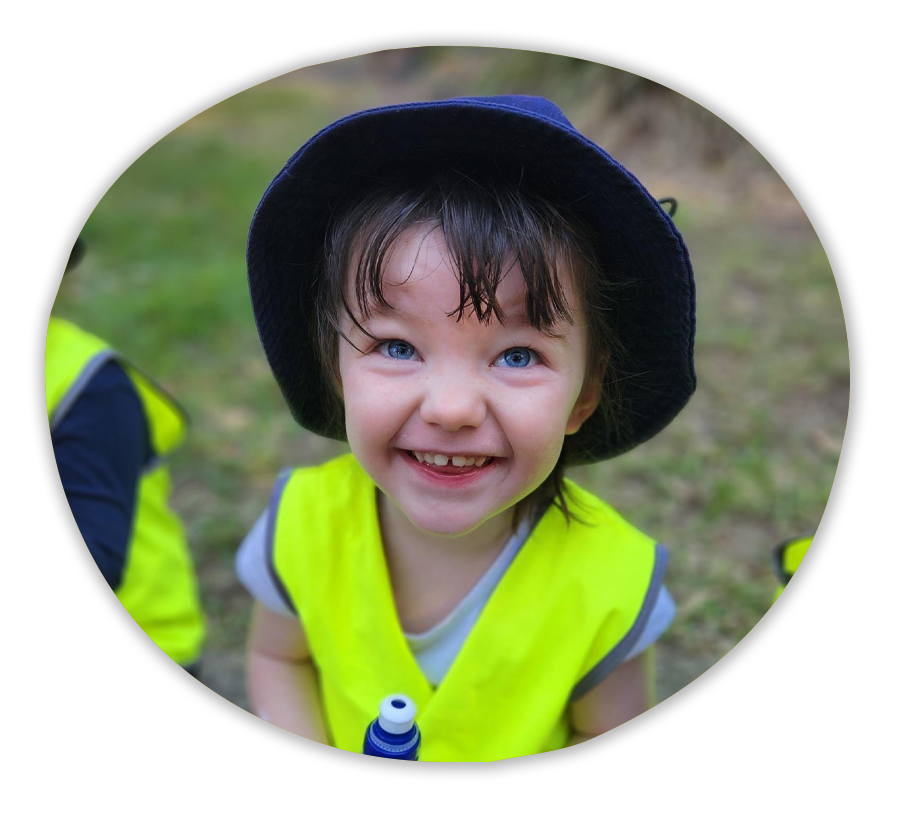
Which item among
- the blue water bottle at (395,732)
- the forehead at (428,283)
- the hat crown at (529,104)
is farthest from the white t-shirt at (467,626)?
the hat crown at (529,104)

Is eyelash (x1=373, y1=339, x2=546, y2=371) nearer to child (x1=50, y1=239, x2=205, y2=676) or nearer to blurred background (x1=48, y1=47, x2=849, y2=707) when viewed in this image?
blurred background (x1=48, y1=47, x2=849, y2=707)

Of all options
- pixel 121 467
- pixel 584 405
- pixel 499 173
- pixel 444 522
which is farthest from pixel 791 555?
pixel 121 467

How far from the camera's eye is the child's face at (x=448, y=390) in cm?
75

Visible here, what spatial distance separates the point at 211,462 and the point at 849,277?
1.65 meters

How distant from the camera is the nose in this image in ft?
2.41

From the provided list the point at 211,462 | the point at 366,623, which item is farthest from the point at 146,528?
the point at 211,462

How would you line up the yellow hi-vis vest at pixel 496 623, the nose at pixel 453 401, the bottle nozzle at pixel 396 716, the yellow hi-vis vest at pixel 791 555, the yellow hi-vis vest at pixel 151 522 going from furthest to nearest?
the yellow hi-vis vest at pixel 151 522, the yellow hi-vis vest at pixel 791 555, the yellow hi-vis vest at pixel 496 623, the bottle nozzle at pixel 396 716, the nose at pixel 453 401

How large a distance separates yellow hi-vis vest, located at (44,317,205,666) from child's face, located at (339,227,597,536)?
23.2 inches

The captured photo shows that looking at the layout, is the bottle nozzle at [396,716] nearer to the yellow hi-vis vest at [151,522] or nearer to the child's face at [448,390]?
the child's face at [448,390]

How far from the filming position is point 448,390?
2.43 ft

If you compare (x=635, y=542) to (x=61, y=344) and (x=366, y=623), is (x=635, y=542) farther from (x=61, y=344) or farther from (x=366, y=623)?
(x=61, y=344)

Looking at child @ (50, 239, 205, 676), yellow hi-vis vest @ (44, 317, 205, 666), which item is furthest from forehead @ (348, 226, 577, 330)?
yellow hi-vis vest @ (44, 317, 205, 666)

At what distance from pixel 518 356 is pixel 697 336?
37.9 inches

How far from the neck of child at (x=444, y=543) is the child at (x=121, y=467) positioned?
0.41 m
